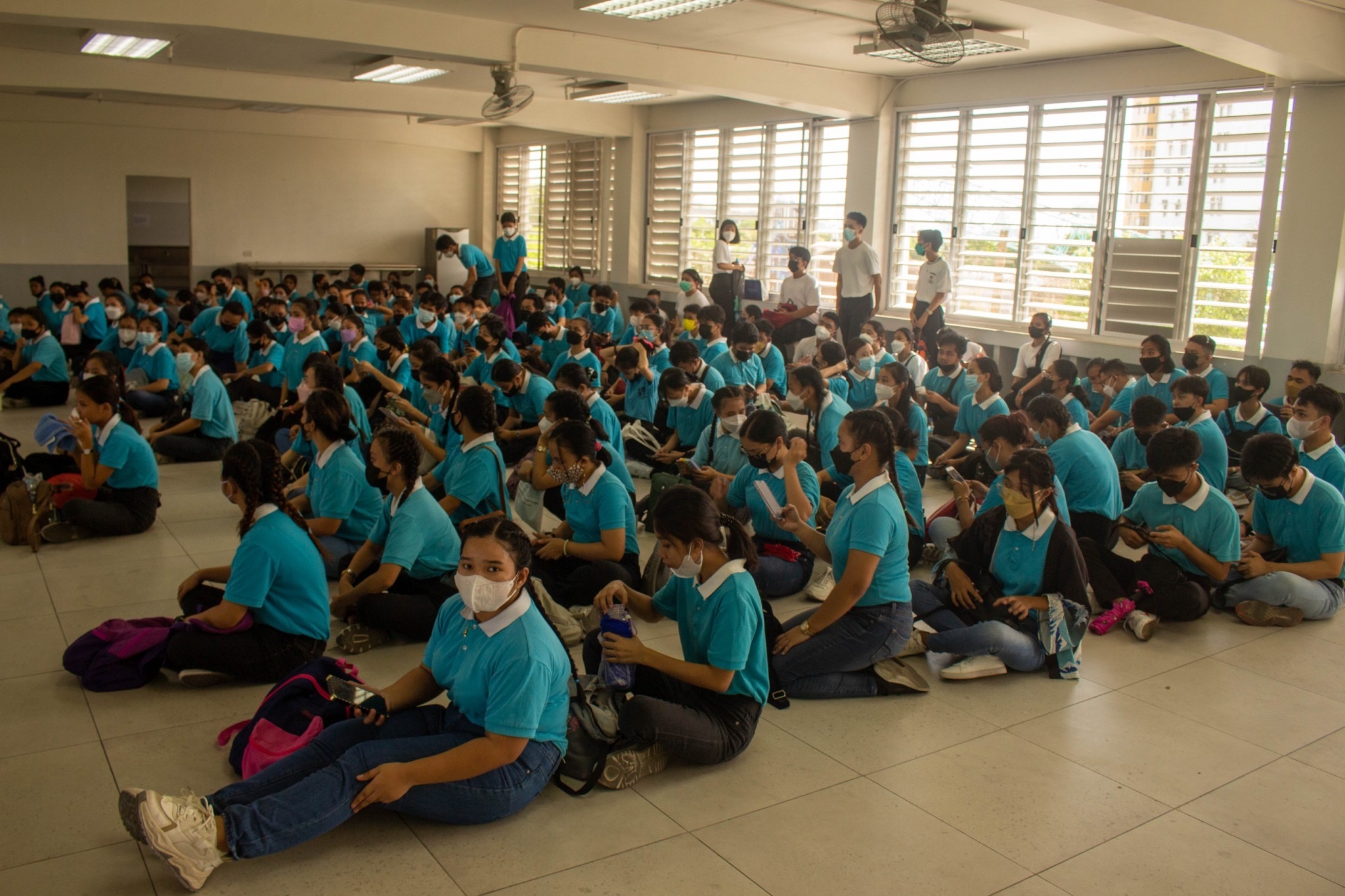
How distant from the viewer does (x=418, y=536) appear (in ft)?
14.2

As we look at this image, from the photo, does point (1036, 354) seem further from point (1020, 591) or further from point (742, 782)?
point (742, 782)

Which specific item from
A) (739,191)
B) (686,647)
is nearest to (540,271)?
(739,191)

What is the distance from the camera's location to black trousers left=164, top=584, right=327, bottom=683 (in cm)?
399

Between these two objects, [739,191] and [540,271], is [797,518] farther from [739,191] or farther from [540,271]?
[540,271]

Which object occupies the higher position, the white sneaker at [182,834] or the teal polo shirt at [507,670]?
the teal polo shirt at [507,670]

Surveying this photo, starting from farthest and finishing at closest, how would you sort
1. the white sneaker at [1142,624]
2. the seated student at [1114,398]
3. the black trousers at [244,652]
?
the seated student at [1114,398] → the white sneaker at [1142,624] → the black trousers at [244,652]

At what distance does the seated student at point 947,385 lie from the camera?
27.9ft

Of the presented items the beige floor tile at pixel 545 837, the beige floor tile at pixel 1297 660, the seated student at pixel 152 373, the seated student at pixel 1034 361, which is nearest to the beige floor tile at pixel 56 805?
the beige floor tile at pixel 545 837

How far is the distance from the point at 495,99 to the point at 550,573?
5731 millimetres

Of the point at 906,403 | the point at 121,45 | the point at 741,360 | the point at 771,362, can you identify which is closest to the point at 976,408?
the point at 906,403

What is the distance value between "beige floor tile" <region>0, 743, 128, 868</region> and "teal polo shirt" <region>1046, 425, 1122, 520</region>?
14.6ft

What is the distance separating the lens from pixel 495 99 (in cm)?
934

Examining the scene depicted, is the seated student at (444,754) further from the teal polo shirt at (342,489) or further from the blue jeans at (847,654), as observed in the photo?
the teal polo shirt at (342,489)

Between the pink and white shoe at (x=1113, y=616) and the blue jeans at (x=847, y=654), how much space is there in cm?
131
